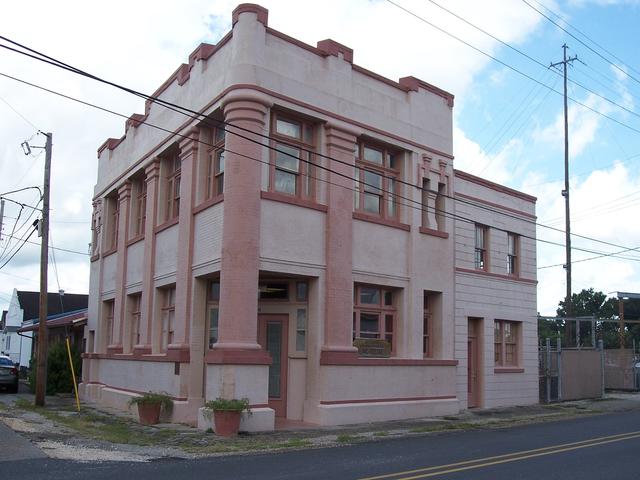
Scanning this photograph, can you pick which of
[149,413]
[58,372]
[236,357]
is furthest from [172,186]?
[58,372]

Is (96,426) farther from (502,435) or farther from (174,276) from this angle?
(502,435)

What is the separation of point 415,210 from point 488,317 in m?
4.99

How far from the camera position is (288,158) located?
1783 centimetres

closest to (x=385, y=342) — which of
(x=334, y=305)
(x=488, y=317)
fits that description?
(x=334, y=305)

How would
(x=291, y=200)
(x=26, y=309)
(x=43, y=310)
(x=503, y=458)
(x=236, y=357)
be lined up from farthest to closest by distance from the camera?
1. (x=26, y=309)
2. (x=43, y=310)
3. (x=291, y=200)
4. (x=236, y=357)
5. (x=503, y=458)

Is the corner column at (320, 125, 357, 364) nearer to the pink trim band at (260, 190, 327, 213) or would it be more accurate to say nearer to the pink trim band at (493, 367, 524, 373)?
the pink trim band at (260, 190, 327, 213)

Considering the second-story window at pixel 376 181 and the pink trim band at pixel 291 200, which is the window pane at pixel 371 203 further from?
the pink trim band at pixel 291 200

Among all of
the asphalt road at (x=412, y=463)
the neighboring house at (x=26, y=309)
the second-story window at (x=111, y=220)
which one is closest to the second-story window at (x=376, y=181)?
the asphalt road at (x=412, y=463)

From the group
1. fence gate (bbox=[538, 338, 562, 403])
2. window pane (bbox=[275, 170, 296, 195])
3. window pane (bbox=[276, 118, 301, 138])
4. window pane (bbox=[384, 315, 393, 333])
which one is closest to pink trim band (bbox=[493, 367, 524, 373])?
fence gate (bbox=[538, 338, 562, 403])

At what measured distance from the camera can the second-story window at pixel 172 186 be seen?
20703 millimetres

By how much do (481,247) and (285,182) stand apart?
863 centimetres

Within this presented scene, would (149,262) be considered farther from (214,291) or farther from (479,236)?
(479,236)

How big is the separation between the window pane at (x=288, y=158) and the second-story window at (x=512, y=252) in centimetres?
1009

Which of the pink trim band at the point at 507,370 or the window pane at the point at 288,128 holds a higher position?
the window pane at the point at 288,128
